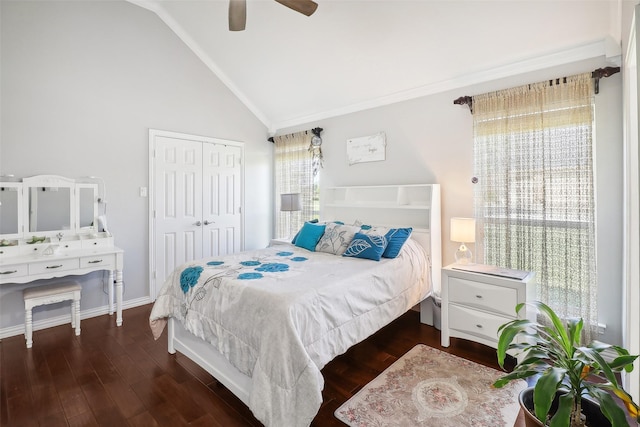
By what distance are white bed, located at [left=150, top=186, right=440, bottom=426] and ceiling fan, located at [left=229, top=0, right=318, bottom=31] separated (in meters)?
1.90

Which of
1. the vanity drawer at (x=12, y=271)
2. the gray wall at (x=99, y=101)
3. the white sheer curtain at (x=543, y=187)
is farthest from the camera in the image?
the gray wall at (x=99, y=101)

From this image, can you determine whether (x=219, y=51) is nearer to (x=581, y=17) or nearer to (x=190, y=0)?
(x=190, y=0)

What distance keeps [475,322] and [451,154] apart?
167cm

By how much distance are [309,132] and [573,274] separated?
346cm

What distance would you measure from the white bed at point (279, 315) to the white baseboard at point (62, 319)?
5.07 ft

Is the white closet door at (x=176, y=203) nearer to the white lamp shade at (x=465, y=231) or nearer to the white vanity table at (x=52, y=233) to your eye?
the white vanity table at (x=52, y=233)

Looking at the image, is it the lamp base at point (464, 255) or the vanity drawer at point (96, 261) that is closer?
the lamp base at point (464, 255)

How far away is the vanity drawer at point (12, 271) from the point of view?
2594 mm

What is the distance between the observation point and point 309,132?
179 inches

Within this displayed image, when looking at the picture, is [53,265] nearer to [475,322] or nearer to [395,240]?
[395,240]

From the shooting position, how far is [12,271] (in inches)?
104

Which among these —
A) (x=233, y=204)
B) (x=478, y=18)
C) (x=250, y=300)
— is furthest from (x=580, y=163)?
(x=233, y=204)

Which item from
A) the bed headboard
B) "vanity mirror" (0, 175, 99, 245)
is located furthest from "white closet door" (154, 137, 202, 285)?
the bed headboard

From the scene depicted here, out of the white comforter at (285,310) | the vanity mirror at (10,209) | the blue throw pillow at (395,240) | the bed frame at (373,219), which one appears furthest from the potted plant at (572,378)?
the vanity mirror at (10,209)
